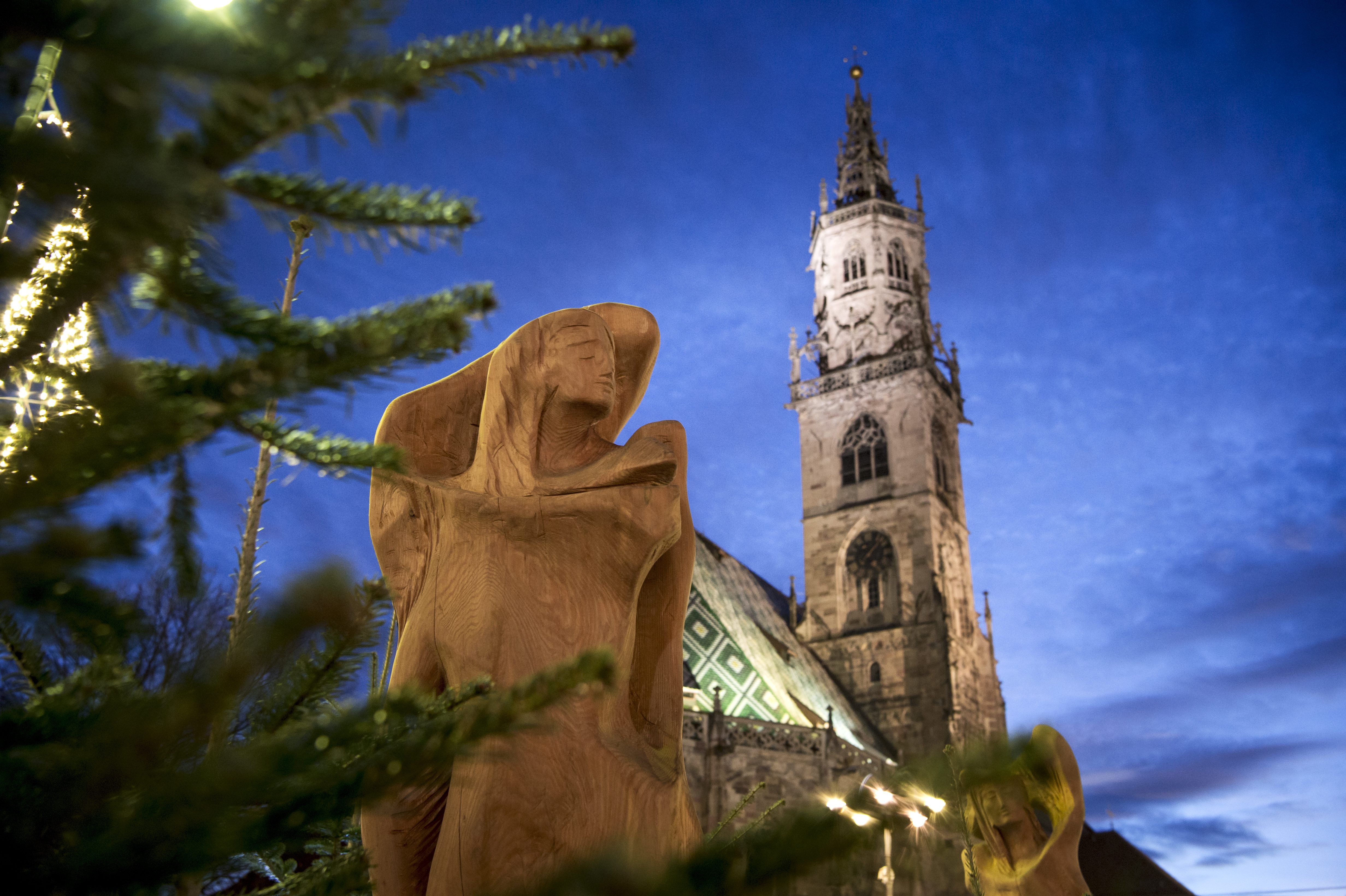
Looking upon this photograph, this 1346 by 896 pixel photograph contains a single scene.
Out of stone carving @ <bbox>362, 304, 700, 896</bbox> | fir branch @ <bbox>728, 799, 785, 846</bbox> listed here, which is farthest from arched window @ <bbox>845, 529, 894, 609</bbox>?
fir branch @ <bbox>728, 799, 785, 846</bbox>

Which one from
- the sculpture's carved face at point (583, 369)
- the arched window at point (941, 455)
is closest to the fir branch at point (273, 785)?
the sculpture's carved face at point (583, 369)

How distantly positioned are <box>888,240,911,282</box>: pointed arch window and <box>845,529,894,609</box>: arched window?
985 centimetres

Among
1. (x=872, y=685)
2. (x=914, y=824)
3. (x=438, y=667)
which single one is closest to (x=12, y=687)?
(x=438, y=667)

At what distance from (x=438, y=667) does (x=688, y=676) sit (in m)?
18.8

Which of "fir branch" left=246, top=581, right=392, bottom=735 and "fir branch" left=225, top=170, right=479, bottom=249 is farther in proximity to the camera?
"fir branch" left=246, top=581, right=392, bottom=735

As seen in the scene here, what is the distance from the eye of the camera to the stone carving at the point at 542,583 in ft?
6.16

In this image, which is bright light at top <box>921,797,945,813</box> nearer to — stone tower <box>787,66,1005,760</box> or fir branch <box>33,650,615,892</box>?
fir branch <box>33,650,615,892</box>

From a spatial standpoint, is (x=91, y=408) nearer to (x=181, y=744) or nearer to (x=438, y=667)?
(x=181, y=744)

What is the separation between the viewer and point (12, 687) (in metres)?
1.37

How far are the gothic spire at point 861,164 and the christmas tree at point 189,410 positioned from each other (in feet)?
117

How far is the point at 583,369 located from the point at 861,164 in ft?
123

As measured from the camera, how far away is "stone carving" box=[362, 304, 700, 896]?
73.9 inches

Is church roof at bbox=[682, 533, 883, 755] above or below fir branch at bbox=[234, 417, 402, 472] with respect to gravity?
above

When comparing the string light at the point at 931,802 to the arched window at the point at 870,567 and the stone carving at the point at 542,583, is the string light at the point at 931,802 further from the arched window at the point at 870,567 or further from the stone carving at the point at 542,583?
the arched window at the point at 870,567
